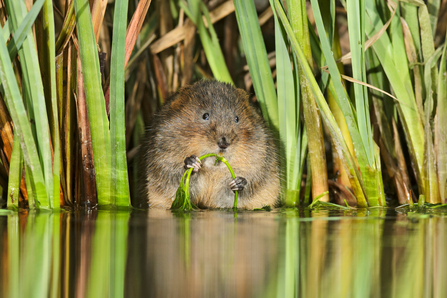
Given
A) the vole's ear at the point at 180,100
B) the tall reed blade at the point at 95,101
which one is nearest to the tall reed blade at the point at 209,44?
the vole's ear at the point at 180,100

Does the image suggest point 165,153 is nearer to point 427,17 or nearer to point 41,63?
point 41,63

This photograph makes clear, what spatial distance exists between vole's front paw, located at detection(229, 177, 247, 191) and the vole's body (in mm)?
13

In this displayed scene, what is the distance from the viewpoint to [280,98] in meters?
3.36

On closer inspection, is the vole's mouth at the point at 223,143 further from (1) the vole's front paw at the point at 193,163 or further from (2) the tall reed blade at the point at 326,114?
(2) the tall reed blade at the point at 326,114

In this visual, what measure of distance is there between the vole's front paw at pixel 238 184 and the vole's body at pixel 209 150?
0.01 meters

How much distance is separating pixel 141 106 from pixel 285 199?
1.96 meters

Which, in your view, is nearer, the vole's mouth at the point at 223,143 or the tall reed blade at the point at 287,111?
the vole's mouth at the point at 223,143

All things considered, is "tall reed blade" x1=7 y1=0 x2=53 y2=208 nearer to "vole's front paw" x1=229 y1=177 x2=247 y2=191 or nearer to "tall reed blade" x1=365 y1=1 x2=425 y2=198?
"vole's front paw" x1=229 y1=177 x2=247 y2=191

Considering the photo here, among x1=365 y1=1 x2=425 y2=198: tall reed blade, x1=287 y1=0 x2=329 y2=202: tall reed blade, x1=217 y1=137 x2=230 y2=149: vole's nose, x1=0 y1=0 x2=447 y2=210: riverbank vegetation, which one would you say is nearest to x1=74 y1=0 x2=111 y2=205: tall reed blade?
x1=0 y1=0 x2=447 y2=210: riverbank vegetation

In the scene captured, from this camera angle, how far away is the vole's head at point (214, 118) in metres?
3.20

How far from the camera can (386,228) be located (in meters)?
2.15

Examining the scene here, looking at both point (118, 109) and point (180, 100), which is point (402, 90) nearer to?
point (180, 100)

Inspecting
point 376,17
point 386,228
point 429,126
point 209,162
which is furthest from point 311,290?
point 376,17

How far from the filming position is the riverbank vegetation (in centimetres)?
280
